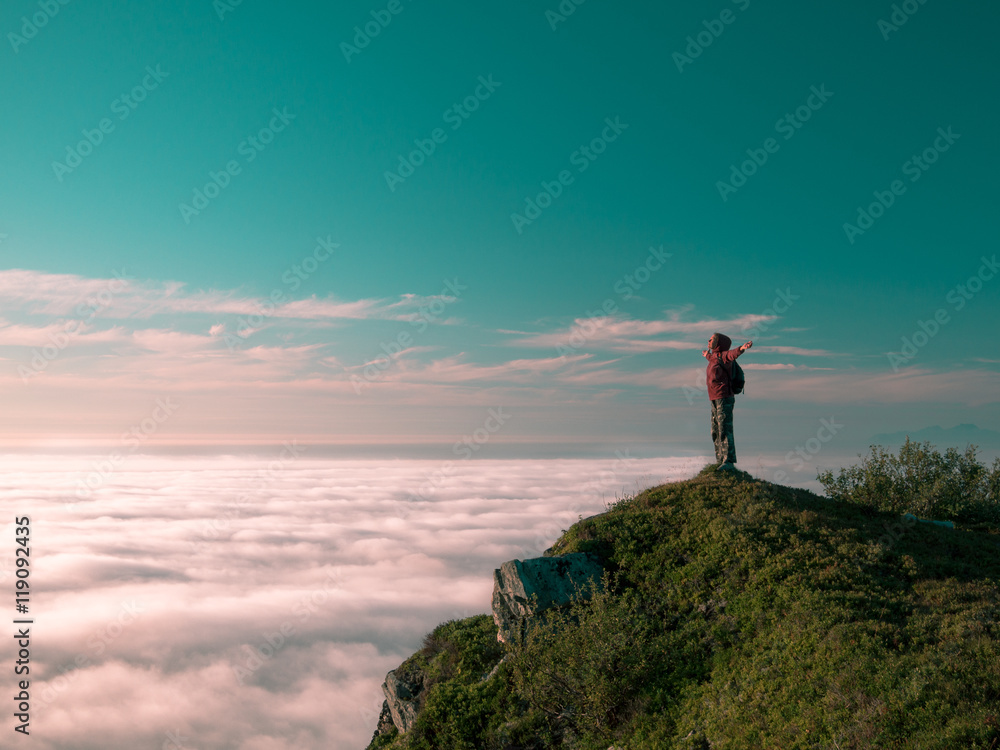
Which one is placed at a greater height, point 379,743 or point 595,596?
point 595,596

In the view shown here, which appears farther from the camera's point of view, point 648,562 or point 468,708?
point 648,562

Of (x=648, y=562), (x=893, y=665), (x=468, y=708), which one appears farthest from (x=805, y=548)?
(x=468, y=708)

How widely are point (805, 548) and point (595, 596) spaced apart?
6159 millimetres

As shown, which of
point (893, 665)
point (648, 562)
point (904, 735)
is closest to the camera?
point (904, 735)

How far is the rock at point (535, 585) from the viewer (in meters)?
17.9

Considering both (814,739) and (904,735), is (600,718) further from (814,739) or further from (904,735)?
(904,735)

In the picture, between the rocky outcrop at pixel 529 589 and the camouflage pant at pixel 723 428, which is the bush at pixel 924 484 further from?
the rocky outcrop at pixel 529 589

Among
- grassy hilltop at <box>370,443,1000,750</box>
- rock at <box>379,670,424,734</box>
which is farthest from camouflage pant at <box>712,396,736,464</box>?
rock at <box>379,670,424,734</box>

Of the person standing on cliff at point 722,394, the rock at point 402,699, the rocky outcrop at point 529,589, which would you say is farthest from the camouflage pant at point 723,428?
the rock at point 402,699

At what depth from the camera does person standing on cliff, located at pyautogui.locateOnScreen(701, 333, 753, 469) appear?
24.7 meters

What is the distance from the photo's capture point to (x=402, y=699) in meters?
19.9

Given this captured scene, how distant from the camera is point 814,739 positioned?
1086 cm

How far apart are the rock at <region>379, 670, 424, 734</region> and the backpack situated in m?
15.9

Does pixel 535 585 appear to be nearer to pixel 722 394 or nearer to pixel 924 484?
pixel 722 394
